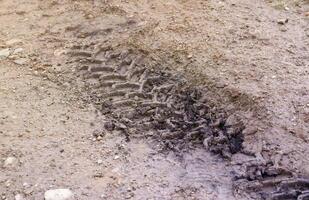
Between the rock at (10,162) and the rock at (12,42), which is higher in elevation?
the rock at (12,42)

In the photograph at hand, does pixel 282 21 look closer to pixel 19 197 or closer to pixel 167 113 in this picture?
pixel 167 113

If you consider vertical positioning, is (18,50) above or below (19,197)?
above

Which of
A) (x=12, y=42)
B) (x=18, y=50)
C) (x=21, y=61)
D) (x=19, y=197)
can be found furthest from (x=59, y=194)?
(x=12, y=42)

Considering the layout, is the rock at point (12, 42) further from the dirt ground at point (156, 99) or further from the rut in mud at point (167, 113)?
the rut in mud at point (167, 113)

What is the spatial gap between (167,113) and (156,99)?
128 mm

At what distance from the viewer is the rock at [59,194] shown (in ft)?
7.13

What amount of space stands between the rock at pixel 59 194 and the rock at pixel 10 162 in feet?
0.91

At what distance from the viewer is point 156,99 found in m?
2.68

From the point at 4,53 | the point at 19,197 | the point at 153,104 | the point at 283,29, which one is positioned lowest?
the point at 19,197

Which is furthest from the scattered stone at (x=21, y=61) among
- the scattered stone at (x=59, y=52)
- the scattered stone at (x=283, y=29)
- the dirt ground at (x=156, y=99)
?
the scattered stone at (x=283, y=29)

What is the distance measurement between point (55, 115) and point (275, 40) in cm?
142

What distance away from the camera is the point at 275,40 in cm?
303

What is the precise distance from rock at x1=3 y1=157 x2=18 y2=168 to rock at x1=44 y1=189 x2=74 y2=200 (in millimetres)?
277

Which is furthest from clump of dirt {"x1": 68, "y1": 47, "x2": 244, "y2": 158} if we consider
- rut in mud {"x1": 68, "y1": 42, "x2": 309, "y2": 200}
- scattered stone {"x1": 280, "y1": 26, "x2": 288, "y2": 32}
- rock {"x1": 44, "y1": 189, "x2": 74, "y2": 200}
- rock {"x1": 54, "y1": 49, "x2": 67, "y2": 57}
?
scattered stone {"x1": 280, "y1": 26, "x2": 288, "y2": 32}
